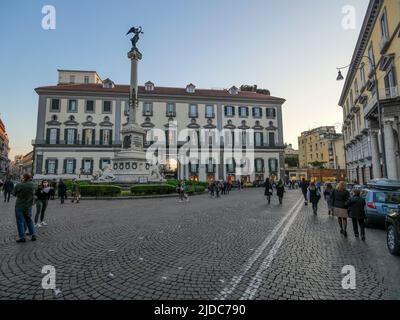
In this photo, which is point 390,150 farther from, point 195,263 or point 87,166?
point 87,166

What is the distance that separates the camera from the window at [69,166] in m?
41.8

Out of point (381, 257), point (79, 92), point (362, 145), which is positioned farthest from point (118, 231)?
point (79, 92)

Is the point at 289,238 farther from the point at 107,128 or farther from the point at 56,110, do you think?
the point at 56,110

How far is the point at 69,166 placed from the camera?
41844 millimetres

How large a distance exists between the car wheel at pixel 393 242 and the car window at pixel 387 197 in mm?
2603

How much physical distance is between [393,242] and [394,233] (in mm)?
221

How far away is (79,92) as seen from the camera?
43.6 m

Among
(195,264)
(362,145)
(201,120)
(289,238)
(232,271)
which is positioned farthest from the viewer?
(201,120)

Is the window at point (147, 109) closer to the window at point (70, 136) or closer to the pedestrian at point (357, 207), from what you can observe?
the window at point (70, 136)

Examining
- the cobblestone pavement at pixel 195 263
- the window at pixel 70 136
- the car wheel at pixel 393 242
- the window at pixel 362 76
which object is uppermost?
the window at pixel 362 76

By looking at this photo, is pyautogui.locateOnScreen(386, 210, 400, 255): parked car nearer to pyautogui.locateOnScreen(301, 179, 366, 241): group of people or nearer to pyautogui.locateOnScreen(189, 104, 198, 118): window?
pyautogui.locateOnScreen(301, 179, 366, 241): group of people

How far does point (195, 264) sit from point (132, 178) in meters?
20.3

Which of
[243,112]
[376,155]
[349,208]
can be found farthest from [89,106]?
[349,208]

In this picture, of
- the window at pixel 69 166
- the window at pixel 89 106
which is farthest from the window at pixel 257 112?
the window at pixel 69 166
